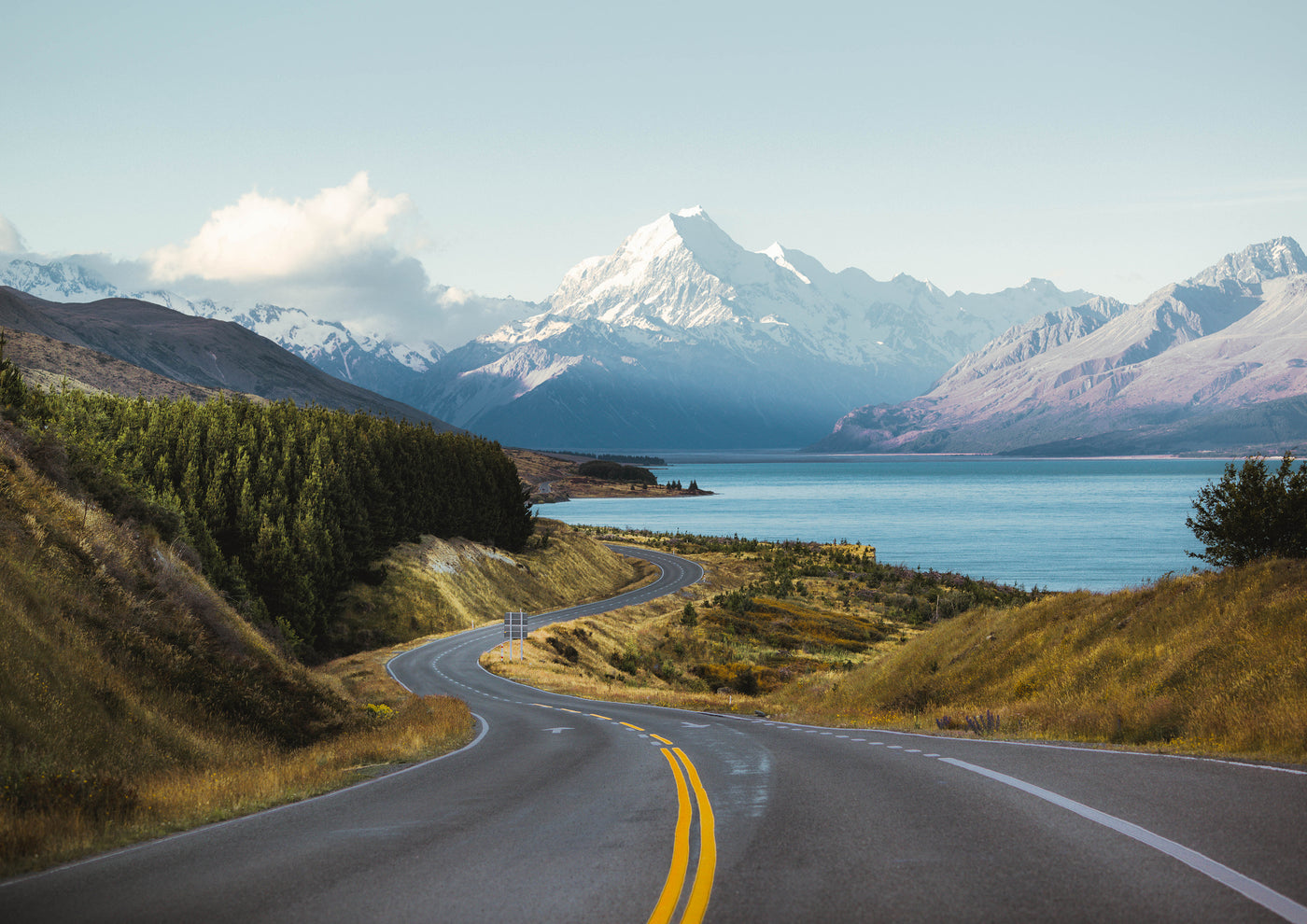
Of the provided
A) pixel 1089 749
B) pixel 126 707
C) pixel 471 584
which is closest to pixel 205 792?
pixel 126 707

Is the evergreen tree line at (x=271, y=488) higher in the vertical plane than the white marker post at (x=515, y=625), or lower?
higher

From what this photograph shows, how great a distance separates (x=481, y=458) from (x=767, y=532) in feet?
243

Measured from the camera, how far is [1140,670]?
19.2 m

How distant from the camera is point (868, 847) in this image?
8.26m

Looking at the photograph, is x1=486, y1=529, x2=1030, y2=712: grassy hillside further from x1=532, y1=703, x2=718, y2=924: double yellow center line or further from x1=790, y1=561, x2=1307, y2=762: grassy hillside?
x1=532, y1=703, x2=718, y2=924: double yellow center line

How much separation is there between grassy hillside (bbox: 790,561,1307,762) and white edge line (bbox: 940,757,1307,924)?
4.05m

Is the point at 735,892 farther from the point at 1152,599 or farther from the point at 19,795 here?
the point at 1152,599

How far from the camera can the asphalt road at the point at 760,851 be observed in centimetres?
671

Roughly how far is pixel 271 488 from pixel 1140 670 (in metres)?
56.5

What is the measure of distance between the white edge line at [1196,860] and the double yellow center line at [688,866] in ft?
11.5

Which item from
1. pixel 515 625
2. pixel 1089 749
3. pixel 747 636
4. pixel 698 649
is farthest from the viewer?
pixel 747 636

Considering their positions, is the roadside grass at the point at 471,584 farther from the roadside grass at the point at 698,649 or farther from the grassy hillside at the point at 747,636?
the roadside grass at the point at 698,649

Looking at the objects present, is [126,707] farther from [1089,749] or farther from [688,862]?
[1089,749]

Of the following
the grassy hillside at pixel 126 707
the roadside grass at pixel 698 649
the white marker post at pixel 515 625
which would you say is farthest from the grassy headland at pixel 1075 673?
the grassy hillside at pixel 126 707
